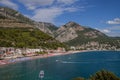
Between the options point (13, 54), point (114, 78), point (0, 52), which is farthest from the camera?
point (13, 54)

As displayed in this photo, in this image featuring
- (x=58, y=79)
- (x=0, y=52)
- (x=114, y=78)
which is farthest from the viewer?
(x=0, y=52)

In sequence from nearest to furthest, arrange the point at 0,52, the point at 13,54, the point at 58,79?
the point at 58,79 < the point at 0,52 < the point at 13,54

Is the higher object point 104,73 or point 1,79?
point 104,73

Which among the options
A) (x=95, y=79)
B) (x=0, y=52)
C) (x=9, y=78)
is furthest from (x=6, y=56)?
(x=95, y=79)

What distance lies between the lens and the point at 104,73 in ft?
116

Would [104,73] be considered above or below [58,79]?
above

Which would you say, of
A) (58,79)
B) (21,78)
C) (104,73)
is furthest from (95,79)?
(21,78)

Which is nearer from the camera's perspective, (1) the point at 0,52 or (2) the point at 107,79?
(2) the point at 107,79

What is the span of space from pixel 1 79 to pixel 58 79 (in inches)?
750

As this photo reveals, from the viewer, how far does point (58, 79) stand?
89.8 m

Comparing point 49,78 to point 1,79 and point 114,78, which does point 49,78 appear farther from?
point 114,78

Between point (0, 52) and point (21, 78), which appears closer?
point (21, 78)

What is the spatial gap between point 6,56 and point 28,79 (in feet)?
328

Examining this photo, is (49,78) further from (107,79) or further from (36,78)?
(107,79)
